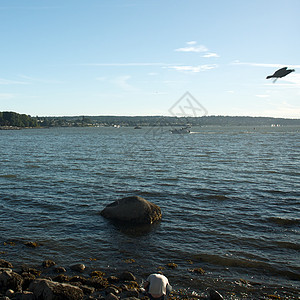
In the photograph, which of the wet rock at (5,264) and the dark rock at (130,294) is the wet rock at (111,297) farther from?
the wet rock at (5,264)

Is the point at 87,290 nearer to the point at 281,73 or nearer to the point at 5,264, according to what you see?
the point at 5,264

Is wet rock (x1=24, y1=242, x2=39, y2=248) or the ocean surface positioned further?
wet rock (x1=24, y1=242, x2=39, y2=248)

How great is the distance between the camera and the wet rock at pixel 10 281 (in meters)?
10.7

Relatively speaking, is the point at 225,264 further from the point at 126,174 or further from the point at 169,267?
the point at 126,174

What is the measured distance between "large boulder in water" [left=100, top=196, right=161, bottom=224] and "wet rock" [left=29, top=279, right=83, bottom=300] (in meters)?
7.35

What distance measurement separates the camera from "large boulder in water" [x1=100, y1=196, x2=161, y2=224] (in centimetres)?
1736

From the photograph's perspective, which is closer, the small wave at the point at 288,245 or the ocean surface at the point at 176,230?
the ocean surface at the point at 176,230

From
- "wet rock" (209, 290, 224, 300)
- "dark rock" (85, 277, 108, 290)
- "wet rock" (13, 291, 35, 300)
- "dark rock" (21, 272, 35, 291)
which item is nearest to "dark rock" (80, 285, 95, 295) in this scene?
"dark rock" (85, 277, 108, 290)

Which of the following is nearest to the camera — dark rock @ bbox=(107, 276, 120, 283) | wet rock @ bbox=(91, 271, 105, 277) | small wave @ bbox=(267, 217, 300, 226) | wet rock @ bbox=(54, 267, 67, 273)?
dark rock @ bbox=(107, 276, 120, 283)

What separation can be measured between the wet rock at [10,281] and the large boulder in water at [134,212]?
24.1 feet

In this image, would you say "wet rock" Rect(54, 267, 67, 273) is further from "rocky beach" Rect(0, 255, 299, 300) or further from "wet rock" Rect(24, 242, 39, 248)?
"wet rock" Rect(24, 242, 39, 248)

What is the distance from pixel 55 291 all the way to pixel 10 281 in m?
1.98

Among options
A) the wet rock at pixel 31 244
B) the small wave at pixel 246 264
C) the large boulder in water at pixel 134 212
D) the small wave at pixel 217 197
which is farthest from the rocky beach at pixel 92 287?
the small wave at pixel 217 197

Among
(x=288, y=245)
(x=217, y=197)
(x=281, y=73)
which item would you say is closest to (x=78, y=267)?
(x=288, y=245)
